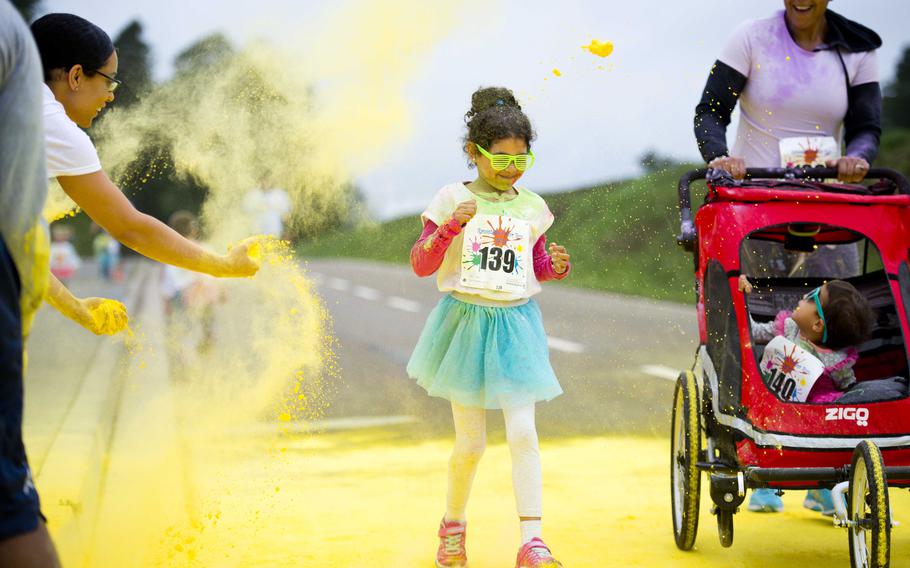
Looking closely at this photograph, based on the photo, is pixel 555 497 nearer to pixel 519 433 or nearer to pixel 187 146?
pixel 519 433

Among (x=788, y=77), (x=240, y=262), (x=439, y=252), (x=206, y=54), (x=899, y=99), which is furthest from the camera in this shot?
→ (x=899, y=99)

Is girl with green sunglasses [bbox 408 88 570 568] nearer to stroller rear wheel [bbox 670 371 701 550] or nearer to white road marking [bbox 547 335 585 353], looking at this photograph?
stroller rear wheel [bbox 670 371 701 550]

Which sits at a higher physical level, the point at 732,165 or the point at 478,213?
the point at 732,165

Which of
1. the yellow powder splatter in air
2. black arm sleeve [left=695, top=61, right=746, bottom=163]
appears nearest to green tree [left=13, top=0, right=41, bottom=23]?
the yellow powder splatter in air

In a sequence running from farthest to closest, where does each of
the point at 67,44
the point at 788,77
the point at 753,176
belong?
the point at 788,77, the point at 753,176, the point at 67,44

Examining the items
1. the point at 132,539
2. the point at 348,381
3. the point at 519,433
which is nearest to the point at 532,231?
the point at 519,433

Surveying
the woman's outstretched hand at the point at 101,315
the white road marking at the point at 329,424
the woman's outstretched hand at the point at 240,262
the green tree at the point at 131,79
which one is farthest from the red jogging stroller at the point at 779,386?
the white road marking at the point at 329,424

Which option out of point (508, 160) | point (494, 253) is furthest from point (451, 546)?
point (508, 160)

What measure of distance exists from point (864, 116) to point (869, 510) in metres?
2.11

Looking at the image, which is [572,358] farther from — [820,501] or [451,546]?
[451,546]

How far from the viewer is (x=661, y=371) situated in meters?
10.0

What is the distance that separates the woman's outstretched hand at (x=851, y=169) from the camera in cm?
479

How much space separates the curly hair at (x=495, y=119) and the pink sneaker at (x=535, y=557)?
1467mm

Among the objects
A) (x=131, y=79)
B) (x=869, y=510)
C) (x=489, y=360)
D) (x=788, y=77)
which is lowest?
(x=869, y=510)
